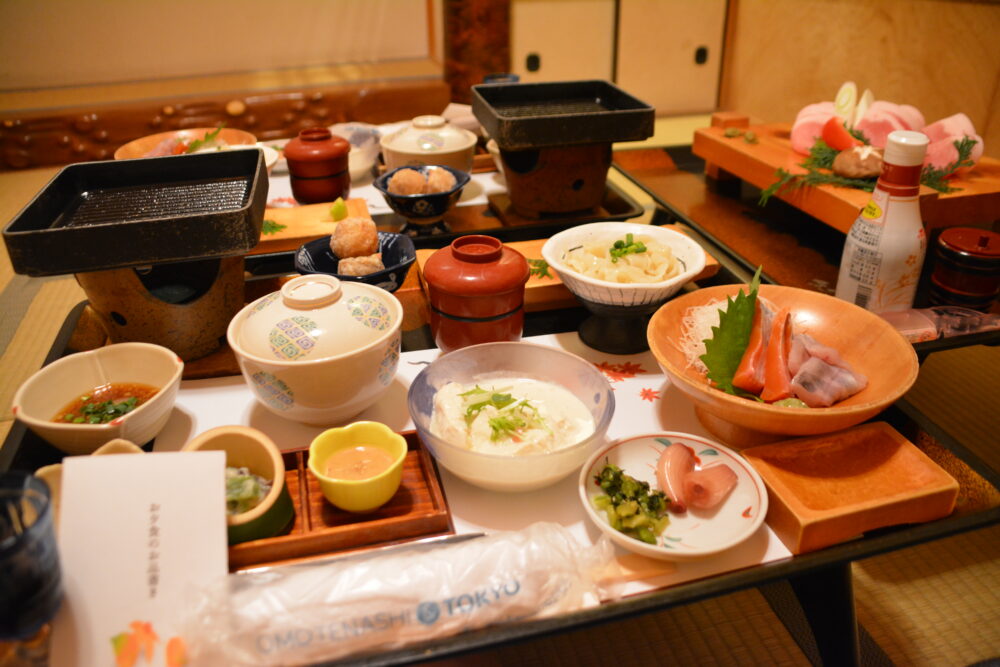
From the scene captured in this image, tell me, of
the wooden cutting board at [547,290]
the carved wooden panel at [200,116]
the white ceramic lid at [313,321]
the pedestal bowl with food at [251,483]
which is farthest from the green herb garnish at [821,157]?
the carved wooden panel at [200,116]

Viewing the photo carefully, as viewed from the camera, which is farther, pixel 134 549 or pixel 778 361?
pixel 778 361

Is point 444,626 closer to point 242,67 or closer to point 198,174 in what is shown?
point 198,174

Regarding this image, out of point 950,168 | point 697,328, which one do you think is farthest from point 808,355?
point 950,168

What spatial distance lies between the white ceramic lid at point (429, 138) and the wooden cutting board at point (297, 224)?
1.05 feet

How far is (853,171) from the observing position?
7.08 feet

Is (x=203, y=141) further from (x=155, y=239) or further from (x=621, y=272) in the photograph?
(x=621, y=272)

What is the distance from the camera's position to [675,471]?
1.21 meters

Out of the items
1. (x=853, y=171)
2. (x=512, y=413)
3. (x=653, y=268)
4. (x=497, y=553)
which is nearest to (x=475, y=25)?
(x=853, y=171)

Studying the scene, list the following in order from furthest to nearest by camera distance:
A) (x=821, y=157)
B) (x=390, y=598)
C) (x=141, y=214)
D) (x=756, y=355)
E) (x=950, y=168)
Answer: (x=821, y=157), (x=950, y=168), (x=141, y=214), (x=756, y=355), (x=390, y=598)

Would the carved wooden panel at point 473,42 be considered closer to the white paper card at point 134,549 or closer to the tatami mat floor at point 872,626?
the tatami mat floor at point 872,626

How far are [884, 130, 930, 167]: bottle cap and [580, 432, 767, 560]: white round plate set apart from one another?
31.4 inches

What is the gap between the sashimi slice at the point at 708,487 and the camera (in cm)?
117

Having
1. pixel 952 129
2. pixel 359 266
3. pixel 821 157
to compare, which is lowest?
pixel 359 266

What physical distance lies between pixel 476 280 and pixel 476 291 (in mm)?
24
